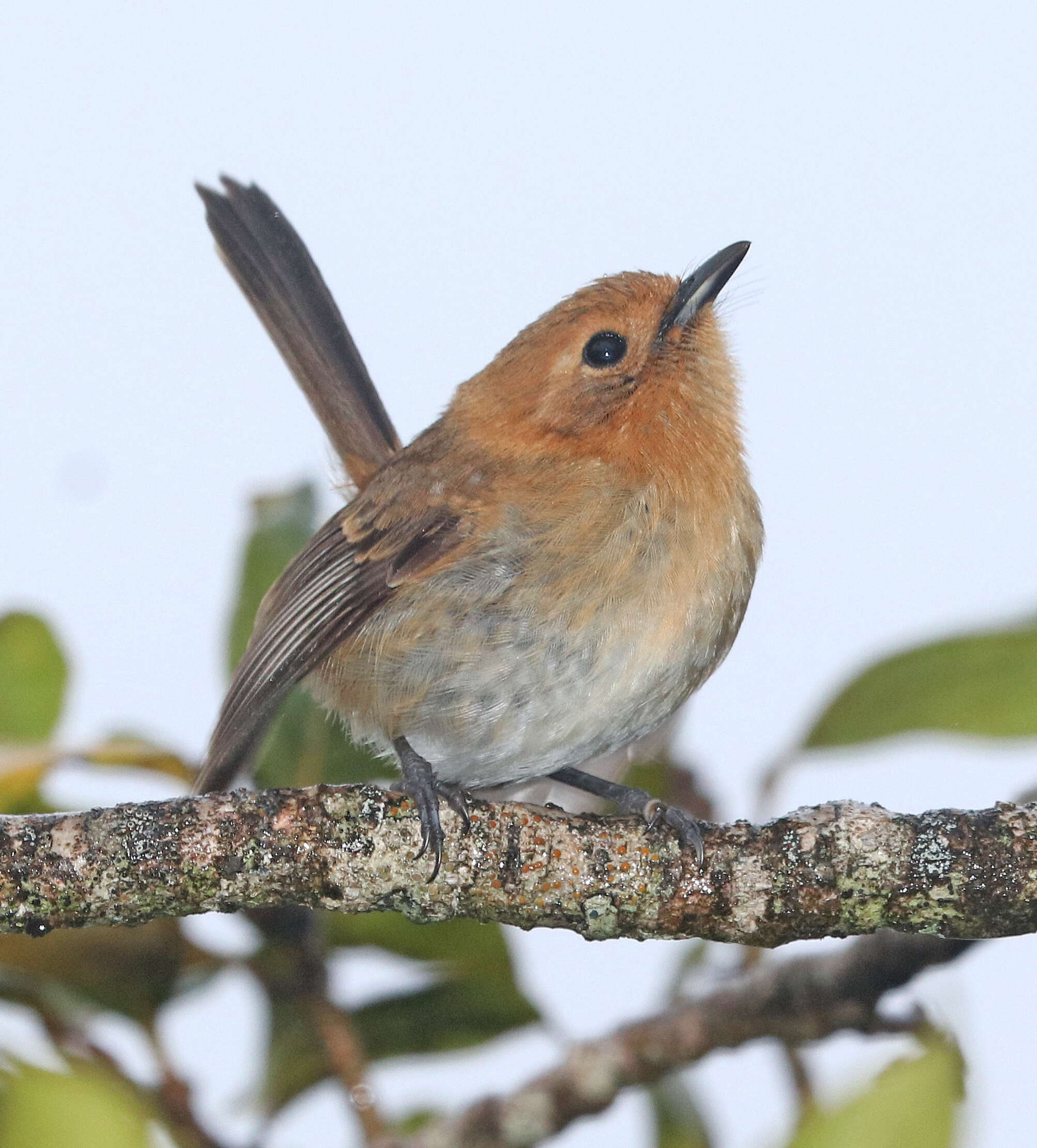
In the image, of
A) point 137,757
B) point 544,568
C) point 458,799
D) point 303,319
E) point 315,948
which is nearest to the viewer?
point 458,799

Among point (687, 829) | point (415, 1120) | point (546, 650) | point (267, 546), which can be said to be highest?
point (267, 546)

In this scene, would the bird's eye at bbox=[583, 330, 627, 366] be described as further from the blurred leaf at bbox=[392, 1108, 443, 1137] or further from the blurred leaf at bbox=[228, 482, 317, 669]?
the blurred leaf at bbox=[392, 1108, 443, 1137]

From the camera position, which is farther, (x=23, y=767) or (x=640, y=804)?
(x=640, y=804)

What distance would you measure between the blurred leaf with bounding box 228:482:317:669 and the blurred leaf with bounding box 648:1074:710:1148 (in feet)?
4.58

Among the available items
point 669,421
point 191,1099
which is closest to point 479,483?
point 669,421

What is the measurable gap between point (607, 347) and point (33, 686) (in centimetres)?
140

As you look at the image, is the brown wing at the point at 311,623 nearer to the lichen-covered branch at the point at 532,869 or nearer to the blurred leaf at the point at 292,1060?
the blurred leaf at the point at 292,1060

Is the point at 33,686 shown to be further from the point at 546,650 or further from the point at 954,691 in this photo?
the point at 954,691

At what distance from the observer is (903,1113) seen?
145 centimetres

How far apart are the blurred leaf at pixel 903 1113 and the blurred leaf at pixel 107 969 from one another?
1.56 metres

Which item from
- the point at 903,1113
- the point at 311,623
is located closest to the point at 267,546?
the point at 311,623

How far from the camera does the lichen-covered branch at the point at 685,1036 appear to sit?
244cm

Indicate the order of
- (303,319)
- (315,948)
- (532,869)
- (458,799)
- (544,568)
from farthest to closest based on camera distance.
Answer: (303,319)
(315,948)
(544,568)
(458,799)
(532,869)

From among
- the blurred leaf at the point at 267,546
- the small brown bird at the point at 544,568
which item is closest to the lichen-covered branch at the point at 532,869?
the small brown bird at the point at 544,568
